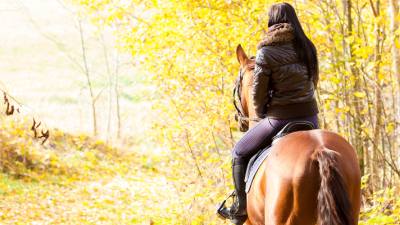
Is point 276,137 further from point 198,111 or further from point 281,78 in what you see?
point 198,111

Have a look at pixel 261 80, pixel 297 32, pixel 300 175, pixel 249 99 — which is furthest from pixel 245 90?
pixel 300 175

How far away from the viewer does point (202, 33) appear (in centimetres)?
904

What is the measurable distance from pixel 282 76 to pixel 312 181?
1116 mm

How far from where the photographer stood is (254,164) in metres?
4.90

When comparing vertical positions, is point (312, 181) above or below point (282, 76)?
below

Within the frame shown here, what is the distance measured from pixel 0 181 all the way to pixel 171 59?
5.28 meters

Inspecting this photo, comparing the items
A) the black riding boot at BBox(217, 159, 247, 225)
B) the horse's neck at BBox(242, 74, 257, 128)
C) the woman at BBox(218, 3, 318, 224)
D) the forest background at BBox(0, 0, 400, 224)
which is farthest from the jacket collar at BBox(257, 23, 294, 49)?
the forest background at BBox(0, 0, 400, 224)

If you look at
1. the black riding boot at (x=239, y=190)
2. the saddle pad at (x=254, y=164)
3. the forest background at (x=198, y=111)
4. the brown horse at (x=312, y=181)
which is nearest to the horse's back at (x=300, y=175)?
the brown horse at (x=312, y=181)

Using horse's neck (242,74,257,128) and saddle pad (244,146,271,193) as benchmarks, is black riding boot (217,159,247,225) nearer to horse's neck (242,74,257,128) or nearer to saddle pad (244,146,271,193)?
saddle pad (244,146,271,193)

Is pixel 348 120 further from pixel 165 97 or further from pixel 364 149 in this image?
pixel 165 97

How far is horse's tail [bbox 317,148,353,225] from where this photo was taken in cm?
388

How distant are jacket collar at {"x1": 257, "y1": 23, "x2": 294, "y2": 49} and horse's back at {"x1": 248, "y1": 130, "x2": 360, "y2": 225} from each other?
0.86m

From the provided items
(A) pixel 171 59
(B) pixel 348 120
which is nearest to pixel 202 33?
(A) pixel 171 59

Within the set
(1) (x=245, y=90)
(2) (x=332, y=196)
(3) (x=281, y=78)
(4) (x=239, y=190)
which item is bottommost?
(4) (x=239, y=190)
